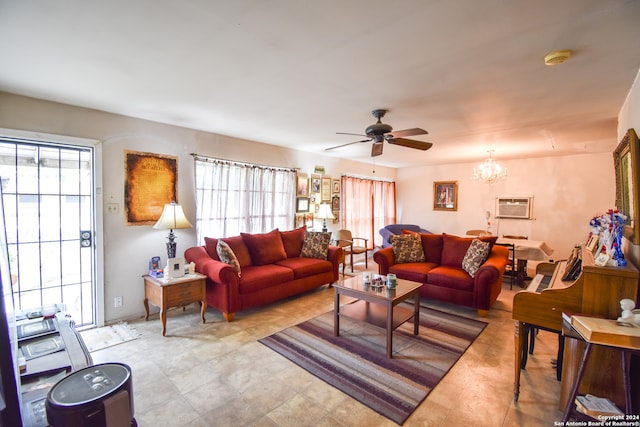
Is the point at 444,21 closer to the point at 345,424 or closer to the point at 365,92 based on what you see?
the point at 365,92

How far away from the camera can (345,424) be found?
6.00ft

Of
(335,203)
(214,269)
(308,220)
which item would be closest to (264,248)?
(214,269)

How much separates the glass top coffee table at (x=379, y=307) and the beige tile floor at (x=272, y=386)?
0.59 meters

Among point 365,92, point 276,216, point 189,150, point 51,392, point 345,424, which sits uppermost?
point 365,92

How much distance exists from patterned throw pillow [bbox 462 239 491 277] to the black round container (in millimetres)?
3688

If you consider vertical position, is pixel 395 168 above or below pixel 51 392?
above

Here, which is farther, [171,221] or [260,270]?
[260,270]

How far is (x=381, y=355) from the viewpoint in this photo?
2.63 m

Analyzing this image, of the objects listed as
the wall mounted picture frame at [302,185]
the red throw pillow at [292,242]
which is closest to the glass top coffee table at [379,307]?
the red throw pillow at [292,242]

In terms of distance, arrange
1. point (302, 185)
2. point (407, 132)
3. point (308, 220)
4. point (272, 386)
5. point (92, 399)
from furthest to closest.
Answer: point (308, 220)
point (302, 185)
point (407, 132)
point (272, 386)
point (92, 399)

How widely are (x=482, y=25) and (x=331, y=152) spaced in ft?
13.5

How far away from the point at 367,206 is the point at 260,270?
3938mm

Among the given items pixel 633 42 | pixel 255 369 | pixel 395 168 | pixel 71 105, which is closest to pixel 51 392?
pixel 255 369

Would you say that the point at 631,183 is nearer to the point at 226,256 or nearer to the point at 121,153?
the point at 226,256
